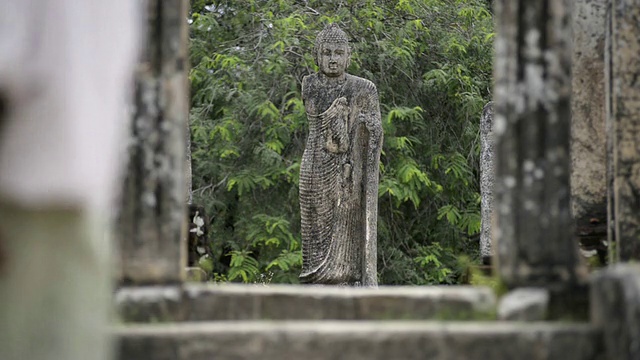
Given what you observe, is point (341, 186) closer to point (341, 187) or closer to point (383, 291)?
point (341, 187)

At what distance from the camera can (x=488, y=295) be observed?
5.28 metres

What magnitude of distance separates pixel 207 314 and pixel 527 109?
176 cm

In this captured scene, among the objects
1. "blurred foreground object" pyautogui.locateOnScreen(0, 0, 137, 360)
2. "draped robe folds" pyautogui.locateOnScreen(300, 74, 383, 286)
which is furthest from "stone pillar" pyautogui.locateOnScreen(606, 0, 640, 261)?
"draped robe folds" pyautogui.locateOnScreen(300, 74, 383, 286)

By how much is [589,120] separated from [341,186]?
5.17 metres

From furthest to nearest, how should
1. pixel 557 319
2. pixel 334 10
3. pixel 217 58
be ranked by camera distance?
pixel 334 10, pixel 217 58, pixel 557 319

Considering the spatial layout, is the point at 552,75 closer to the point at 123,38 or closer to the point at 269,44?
the point at 123,38

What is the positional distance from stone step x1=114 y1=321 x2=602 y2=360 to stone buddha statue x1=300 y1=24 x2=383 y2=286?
8019 mm

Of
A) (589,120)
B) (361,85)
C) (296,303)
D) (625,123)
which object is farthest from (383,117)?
(296,303)

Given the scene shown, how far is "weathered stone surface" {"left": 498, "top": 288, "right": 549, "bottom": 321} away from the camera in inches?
199

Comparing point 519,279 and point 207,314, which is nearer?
point 519,279

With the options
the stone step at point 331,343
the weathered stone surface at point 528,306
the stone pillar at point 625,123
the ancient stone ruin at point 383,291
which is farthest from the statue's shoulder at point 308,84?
the stone step at point 331,343

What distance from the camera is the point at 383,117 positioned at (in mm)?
17797

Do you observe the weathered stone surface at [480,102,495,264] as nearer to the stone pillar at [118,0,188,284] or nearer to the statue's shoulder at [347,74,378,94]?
the statue's shoulder at [347,74,378,94]

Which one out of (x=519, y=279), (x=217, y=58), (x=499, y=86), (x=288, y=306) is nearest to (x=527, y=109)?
(x=499, y=86)
